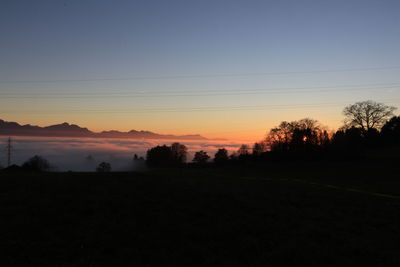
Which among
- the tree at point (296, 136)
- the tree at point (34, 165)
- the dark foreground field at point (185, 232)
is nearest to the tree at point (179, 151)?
the tree at point (296, 136)

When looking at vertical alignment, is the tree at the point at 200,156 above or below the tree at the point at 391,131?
below

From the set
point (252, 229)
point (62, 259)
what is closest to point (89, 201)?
point (62, 259)

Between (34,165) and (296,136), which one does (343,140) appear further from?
(34,165)

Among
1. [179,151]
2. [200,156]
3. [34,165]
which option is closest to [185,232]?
[34,165]

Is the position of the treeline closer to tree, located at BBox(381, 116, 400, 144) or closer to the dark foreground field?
tree, located at BBox(381, 116, 400, 144)

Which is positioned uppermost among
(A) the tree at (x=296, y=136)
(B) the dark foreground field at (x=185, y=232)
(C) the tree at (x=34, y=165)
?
(A) the tree at (x=296, y=136)

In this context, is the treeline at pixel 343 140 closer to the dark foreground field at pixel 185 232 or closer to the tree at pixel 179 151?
the tree at pixel 179 151

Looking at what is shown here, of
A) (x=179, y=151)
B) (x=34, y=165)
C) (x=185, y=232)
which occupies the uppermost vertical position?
(x=179, y=151)

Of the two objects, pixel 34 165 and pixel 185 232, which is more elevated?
pixel 185 232

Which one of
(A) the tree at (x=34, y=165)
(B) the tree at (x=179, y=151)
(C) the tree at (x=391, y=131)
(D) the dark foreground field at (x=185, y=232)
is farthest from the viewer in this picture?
(B) the tree at (x=179, y=151)

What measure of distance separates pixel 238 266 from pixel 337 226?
7429mm

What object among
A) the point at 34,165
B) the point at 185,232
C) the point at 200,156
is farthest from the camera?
the point at 200,156

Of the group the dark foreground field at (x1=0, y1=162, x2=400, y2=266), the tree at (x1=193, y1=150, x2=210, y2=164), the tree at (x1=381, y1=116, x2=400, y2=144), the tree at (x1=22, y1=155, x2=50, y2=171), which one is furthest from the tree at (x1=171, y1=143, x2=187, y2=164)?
the dark foreground field at (x1=0, y1=162, x2=400, y2=266)

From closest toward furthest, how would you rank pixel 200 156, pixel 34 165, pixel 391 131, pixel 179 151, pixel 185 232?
pixel 185 232 < pixel 34 165 < pixel 391 131 < pixel 179 151 < pixel 200 156
